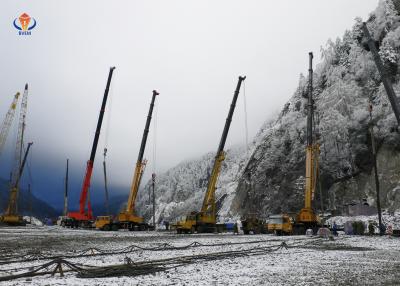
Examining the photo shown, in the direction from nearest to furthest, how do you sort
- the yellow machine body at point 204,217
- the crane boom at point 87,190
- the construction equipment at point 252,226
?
the yellow machine body at point 204,217, the construction equipment at point 252,226, the crane boom at point 87,190

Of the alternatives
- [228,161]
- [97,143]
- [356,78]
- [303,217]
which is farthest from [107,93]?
[228,161]

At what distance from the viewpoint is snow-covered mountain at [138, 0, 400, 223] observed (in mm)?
68000

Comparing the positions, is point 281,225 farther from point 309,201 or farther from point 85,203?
point 85,203

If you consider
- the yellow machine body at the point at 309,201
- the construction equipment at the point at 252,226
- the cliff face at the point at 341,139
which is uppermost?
the cliff face at the point at 341,139

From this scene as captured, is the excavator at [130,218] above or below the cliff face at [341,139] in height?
below

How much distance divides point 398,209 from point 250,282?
179 feet

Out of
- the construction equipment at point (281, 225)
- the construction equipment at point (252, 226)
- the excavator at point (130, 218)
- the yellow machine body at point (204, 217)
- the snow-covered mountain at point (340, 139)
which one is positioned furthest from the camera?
the snow-covered mountain at point (340, 139)

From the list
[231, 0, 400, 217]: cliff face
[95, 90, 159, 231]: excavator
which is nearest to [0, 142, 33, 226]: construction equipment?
[95, 90, 159, 231]: excavator

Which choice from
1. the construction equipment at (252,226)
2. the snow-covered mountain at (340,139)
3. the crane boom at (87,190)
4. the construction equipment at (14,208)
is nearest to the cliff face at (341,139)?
the snow-covered mountain at (340,139)

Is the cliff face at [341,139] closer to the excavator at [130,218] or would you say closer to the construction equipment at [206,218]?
the construction equipment at [206,218]

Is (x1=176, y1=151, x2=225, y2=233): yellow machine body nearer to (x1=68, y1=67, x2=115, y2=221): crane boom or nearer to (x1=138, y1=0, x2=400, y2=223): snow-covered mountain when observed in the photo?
(x1=68, y1=67, x2=115, y2=221): crane boom

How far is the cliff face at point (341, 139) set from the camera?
223 ft

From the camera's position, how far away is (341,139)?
74.9 meters

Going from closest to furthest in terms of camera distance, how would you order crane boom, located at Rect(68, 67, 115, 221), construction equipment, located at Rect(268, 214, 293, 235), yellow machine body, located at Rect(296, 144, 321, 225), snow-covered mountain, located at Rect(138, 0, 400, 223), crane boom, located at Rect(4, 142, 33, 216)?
1. construction equipment, located at Rect(268, 214, 293, 235)
2. yellow machine body, located at Rect(296, 144, 321, 225)
3. crane boom, located at Rect(68, 67, 115, 221)
4. snow-covered mountain, located at Rect(138, 0, 400, 223)
5. crane boom, located at Rect(4, 142, 33, 216)
